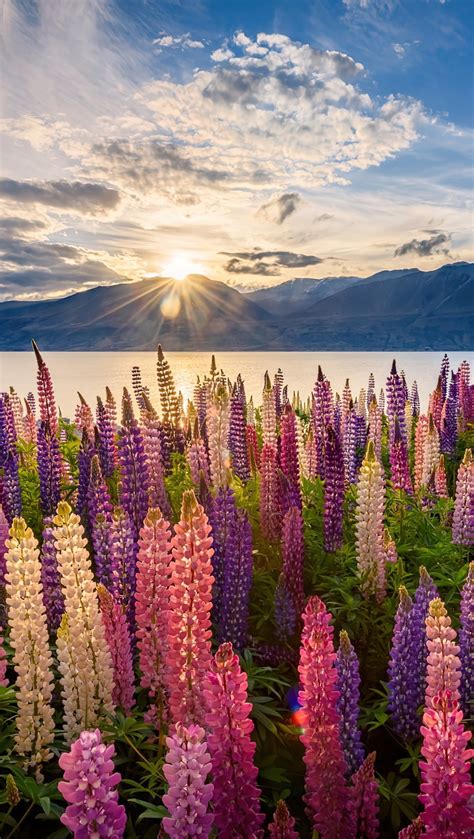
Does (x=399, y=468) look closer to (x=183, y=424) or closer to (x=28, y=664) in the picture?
(x=183, y=424)

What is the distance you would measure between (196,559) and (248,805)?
3.87 feet

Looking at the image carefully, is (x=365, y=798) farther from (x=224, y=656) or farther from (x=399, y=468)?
(x=399, y=468)

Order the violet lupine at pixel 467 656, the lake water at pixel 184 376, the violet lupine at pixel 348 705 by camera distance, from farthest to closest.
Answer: the lake water at pixel 184 376
the violet lupine at pixel 467 656
the violet lupine at pixel 348 705

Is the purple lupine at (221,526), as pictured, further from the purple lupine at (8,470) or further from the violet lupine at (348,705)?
the purple lupine at (8,470)

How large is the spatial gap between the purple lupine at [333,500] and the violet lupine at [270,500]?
598 mm

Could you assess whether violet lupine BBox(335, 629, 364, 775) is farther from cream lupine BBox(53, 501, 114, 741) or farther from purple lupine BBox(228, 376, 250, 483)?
purple lupine BBox(228, 376, 250, 483)

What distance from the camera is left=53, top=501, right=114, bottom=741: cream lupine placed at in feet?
11.8

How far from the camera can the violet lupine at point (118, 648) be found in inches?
155

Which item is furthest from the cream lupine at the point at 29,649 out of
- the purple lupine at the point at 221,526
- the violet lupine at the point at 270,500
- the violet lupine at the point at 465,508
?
the violet lupine at the point at 465,508

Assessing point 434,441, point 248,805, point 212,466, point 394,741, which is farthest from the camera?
point 434,441

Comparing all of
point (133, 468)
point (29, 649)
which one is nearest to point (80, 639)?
point (29, 649)

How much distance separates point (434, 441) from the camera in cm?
945

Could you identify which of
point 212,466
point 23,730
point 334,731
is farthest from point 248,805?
point 212,466

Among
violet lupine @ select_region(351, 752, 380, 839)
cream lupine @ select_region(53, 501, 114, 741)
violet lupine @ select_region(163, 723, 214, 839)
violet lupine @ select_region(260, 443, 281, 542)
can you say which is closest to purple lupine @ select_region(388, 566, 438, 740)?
violet lupine @ select_region(351, 752, 380, 839)
